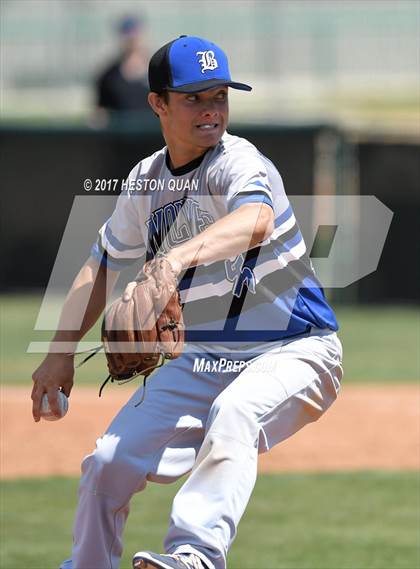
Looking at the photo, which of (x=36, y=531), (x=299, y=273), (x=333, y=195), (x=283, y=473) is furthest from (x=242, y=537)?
(x=333, y=195)

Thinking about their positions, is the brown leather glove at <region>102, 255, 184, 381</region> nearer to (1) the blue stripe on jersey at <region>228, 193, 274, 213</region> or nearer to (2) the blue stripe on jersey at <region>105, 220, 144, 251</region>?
(1) the blue stripe on jersey at <region>228, 193, 274, 213</region>

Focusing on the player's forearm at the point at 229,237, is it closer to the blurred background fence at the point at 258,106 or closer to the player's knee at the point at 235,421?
the player's knee at the point at 235,421

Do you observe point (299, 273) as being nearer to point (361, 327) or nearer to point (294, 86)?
point (361, 327)

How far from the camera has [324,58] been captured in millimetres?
21609

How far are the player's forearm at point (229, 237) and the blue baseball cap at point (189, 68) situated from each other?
1.66 feet

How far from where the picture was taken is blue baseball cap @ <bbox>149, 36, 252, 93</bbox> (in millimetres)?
4094

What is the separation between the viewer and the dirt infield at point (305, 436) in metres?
7.74

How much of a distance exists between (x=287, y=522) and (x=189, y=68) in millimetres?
2855

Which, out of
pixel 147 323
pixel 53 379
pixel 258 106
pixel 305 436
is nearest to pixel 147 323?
pixel 147 323

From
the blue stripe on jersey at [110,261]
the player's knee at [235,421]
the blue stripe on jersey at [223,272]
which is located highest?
the blue stripe on jersey at [223,272]

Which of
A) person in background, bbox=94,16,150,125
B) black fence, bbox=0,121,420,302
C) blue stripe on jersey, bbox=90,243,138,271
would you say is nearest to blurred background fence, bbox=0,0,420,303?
black fence, bbox=0,121,420,302

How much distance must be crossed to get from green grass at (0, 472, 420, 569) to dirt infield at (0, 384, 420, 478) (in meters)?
0.35

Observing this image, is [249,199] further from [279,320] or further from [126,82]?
[126,82]

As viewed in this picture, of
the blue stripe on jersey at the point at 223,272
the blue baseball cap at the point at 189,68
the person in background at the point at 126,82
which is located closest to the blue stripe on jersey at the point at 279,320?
the blue stripe on jersey at the point at 223,272
